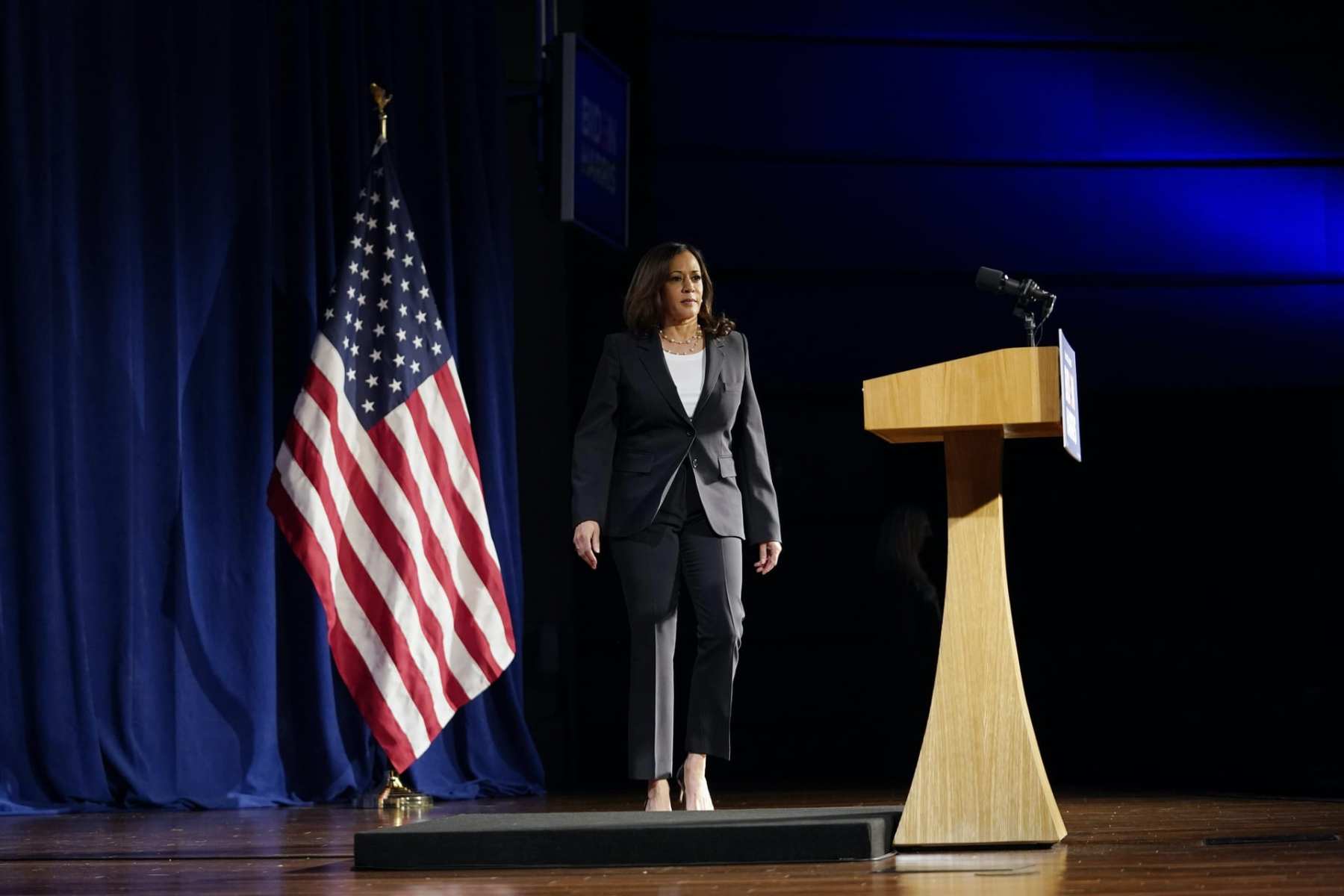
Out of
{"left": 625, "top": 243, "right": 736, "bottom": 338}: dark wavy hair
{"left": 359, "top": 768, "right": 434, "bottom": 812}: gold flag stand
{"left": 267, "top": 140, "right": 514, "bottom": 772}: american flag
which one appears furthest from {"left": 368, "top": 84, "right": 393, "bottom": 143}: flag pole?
{"left": 359, "top": 768, "right": 434, "bottom": 812}: gold flag stand

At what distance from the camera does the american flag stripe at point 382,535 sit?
166 inches

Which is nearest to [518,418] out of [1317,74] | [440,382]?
[440,382]

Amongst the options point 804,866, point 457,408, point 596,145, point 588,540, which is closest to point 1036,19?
point 596,145

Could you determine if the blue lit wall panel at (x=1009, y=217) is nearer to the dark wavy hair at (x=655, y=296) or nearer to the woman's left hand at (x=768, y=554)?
the dark wavy hair at (x=655, y=296)

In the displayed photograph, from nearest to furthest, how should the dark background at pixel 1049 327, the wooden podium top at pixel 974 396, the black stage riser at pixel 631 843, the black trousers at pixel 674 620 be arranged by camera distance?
the black stage riser at pixel 631 843 → the wooden podium top at pixel 974 396 → the black trousers at pixel 674 620 → the dark background at pixel 1049 327

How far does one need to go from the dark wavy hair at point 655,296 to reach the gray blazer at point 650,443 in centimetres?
3

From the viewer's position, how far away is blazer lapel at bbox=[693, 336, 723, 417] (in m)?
3.19

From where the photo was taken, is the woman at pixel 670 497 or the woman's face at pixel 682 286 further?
the woman's face at pixel 682 286

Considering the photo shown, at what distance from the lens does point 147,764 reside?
4094 mm

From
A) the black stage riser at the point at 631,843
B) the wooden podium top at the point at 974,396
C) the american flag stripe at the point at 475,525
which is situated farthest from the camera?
the american flag stripe at the point at 475,525

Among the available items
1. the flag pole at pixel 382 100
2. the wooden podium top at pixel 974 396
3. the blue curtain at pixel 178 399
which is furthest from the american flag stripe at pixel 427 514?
the wooden podium top at pixel 974 396

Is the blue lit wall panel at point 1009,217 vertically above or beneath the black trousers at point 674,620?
above

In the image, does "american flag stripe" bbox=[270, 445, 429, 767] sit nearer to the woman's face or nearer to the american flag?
the american flag

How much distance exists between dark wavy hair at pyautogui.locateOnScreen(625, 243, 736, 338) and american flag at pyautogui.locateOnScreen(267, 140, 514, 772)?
4.04ft
